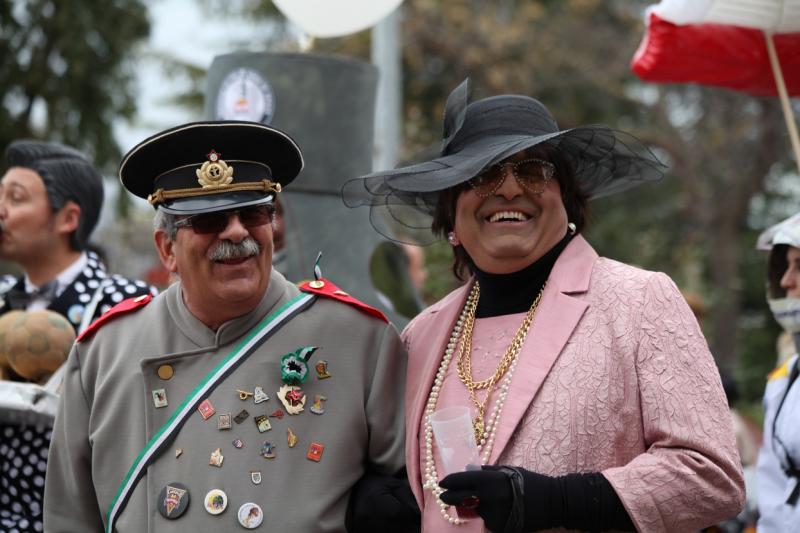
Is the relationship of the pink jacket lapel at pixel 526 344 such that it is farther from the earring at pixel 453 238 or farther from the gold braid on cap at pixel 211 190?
the gold braid on cap at pixel 211 190

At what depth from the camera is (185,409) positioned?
121 inches

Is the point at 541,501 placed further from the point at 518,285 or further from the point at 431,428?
the point at 518,285

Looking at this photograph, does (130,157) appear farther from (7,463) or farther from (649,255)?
(649,255)

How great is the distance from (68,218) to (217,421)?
1.79m

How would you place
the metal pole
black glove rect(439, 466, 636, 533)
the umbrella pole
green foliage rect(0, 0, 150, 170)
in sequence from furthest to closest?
green foliage rect(0, 0, 150, 170) → the metal pole → the umbrella pole → black glove rect(439, 466, 636, 533)

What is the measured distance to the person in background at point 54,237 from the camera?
4312 millimetres

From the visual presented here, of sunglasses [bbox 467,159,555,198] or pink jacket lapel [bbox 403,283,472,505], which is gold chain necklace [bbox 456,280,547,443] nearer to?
pink jacket lapel [bbox 403,283,472,505]

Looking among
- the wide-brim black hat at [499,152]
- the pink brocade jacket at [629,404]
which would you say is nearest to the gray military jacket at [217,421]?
the pink brocade jacket at [629,404]

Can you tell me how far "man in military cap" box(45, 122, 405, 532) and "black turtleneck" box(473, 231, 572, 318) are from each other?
0.34 m

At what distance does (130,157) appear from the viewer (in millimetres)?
3217

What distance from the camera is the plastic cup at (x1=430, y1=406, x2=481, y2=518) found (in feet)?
8.62

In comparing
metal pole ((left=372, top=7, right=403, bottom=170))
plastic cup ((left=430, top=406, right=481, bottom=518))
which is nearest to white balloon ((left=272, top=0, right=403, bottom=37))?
plastic cup ((left=430, top=406, right=481, bottom=518))

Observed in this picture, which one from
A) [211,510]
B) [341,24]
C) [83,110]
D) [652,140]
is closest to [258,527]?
[211,510]

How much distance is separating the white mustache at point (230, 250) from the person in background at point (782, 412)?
6.78ft
